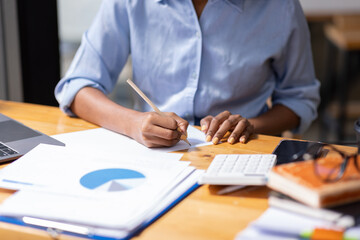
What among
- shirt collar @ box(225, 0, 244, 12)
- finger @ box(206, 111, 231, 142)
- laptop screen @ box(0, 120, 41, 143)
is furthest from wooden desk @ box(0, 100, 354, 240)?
shirt collar @ box(225, 0, 244, 12)

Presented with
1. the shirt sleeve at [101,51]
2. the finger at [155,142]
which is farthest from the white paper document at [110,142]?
the shirt sleeve at [101,51]

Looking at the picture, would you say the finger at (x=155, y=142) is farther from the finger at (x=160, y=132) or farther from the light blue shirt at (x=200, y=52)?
the light blue shirt at (x=200, y=52)

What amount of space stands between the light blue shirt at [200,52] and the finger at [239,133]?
0.23 meters

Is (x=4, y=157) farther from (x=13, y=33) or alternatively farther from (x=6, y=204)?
(x=13, y=33)

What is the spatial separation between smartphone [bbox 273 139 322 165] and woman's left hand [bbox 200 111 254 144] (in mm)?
97

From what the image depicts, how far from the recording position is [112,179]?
31.1 inches

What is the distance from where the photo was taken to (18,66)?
189 cm

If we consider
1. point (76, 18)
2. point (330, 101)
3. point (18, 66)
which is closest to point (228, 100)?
point (18, 66)

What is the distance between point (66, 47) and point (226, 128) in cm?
210

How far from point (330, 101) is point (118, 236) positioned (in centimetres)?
364

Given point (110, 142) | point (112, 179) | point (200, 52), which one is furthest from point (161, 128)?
point (200, 52)

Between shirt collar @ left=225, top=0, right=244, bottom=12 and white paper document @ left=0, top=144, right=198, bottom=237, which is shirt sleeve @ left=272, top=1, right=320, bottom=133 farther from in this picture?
white paper document @ left=0, top=144, right=198, bottom=237

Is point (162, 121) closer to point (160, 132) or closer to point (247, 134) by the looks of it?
point (160, 132)

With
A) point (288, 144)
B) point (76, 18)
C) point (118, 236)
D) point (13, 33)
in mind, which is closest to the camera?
point (118, 236)
